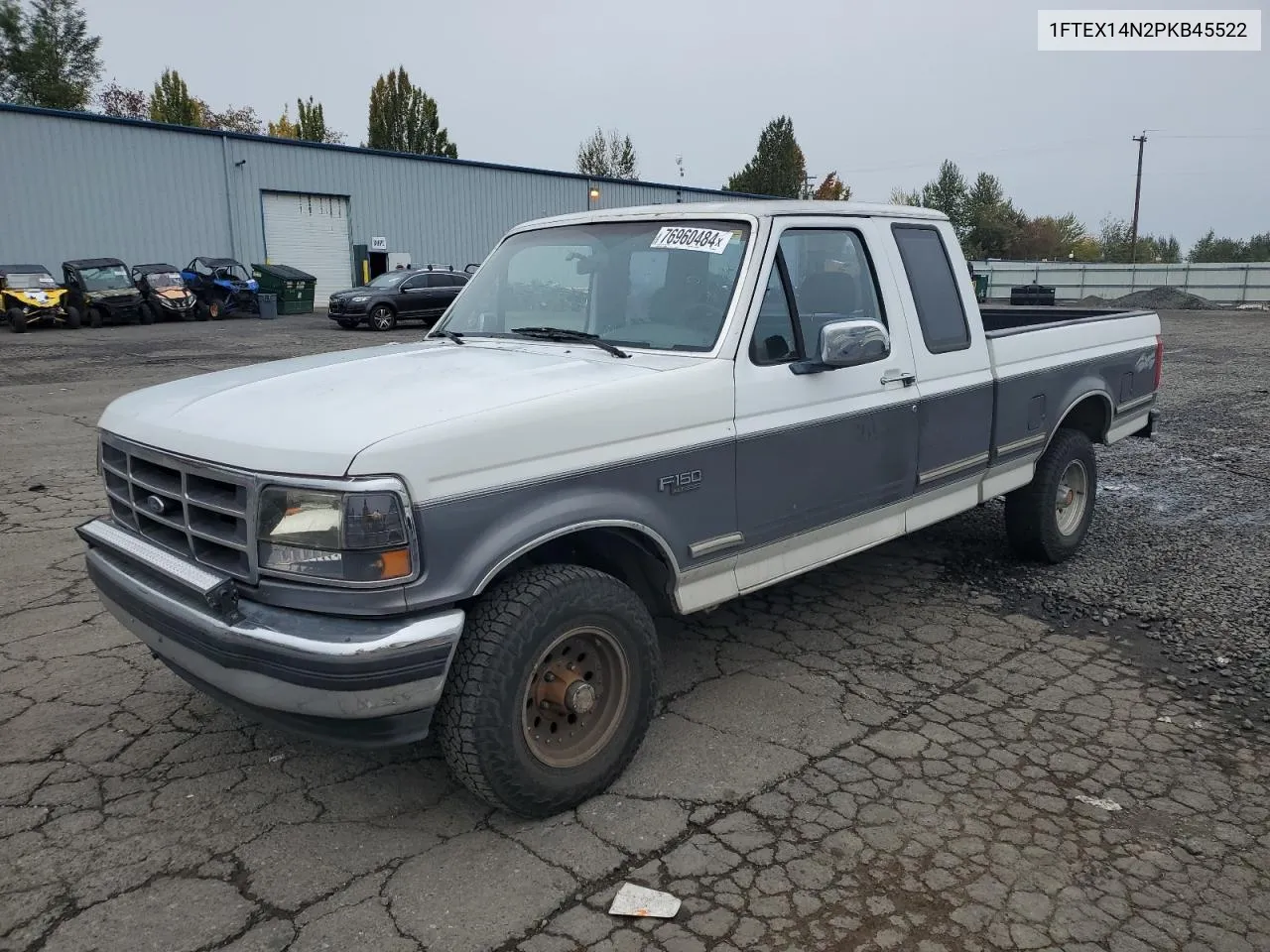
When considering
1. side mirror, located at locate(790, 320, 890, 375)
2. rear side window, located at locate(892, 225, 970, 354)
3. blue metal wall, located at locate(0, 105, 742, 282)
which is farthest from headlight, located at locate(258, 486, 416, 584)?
blue metal wall, located at locate(0, 105, 742, 282)

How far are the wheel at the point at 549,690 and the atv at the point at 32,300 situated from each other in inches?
967

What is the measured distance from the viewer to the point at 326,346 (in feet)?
64.1

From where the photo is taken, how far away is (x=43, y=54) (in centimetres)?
4953

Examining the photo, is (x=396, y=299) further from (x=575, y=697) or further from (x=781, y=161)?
(x=781, y=161)

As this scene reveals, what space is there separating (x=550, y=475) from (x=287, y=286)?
2925cm

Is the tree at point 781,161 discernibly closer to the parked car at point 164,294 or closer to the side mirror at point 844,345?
the parked car at point 164,294

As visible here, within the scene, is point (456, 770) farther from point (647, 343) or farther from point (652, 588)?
point (647, 343)

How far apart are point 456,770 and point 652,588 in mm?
981

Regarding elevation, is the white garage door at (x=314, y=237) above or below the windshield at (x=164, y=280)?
above

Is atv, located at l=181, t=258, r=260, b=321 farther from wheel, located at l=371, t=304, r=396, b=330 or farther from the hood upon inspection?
the hood

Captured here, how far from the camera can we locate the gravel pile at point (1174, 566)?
442 cm

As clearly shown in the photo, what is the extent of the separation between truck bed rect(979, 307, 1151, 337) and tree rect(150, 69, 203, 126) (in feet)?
194

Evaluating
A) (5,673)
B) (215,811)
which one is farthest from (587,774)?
(5,673)

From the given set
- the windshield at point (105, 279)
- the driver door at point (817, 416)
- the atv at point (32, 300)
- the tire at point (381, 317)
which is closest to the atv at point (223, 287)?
the windshield at point (105, 279)
